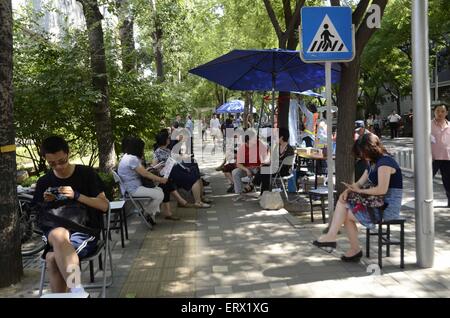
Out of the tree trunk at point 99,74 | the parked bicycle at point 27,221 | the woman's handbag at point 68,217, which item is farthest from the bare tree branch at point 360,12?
the parked bicycle at point 27,221

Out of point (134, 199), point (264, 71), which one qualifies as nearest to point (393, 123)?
point (264, 71)

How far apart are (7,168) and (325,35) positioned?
3738mm

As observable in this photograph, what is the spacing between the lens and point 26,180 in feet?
28.7

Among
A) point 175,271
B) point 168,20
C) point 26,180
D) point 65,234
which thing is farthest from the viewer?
point 168,20

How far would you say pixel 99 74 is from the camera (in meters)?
9.27

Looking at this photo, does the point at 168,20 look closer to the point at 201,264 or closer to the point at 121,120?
the point at 121,120

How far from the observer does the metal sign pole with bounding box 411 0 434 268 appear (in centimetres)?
478

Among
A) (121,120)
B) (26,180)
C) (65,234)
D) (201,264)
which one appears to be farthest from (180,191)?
(65,234)

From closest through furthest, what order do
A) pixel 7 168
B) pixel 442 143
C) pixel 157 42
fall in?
pixel 7 168
pixel 442 143
pixel 157 42

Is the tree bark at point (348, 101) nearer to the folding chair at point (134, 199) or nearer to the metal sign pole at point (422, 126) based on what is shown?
the metal sign pole at point (422, 126)

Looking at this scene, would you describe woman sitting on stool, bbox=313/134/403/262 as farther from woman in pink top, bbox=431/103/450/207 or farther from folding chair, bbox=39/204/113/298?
woman in pink top, bbox=431/103/450/207

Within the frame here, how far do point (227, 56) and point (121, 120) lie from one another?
3.85 metres

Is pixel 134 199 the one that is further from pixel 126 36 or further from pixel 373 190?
pixel 126 36

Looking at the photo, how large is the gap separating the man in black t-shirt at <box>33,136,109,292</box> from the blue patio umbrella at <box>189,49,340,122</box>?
4.39m
